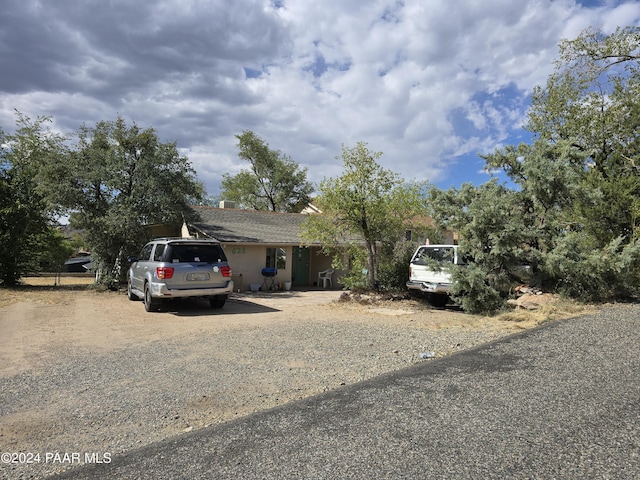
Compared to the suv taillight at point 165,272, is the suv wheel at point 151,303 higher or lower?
lower

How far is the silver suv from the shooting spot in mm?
10922

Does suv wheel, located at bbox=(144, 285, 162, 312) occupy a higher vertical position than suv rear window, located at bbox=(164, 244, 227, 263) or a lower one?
lower

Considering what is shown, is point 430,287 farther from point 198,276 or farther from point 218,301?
point 198,276

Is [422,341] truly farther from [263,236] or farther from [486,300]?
[263,236]

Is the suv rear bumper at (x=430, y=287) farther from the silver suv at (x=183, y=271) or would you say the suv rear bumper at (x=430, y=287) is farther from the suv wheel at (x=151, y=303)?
the suv wheel at (x=151, y=303)

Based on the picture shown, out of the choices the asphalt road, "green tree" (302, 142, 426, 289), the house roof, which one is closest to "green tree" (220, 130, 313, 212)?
the house roof

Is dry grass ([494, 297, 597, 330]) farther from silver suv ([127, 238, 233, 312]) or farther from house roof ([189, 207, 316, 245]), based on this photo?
house roof ([189, 207, 316, 245])

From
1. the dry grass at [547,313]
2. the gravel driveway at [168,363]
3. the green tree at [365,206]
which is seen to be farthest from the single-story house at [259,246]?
the dry grass at [547,313]

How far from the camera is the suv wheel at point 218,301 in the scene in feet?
40.1

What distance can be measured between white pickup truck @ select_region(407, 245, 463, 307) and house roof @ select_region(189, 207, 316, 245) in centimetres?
702

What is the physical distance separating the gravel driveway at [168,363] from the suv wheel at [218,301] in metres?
0.35

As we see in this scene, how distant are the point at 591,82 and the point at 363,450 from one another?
2285cm

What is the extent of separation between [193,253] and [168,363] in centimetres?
543

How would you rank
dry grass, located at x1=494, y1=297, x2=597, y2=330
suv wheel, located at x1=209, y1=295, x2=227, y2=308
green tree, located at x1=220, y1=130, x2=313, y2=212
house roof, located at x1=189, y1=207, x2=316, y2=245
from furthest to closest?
green tree, located at x1=220, y1=130, x2=313, y2=212 → house roof, located at x1=189, y1=207, x2=316, y2=245 → suv wheel, located at x1=209, y1=295, x2=227, y2=308 → dry grass, located at x1=494, y1=297, x2=597, y2=330
